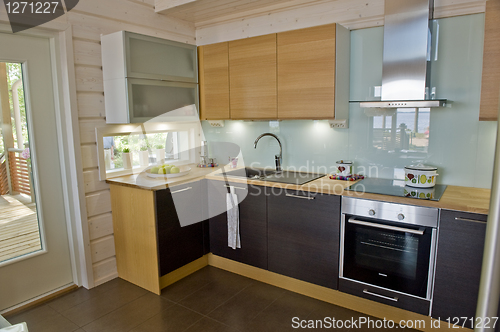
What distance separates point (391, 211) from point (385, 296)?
1.94 feet

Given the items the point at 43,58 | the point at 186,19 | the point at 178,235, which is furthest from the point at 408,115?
the point at 43,58

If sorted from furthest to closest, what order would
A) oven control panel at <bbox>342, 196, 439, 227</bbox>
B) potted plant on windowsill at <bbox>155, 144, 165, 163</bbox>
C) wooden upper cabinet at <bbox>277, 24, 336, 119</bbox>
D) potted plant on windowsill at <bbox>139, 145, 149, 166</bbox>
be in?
potted plant on windowsill at <bbox>155, 144, 165, 163</bbox> < potted plant on windowsill at <bbox>139, 145, 149, 166</bbox> < wooden upper cabinet at <bbox>277, 24, 336, 119</bbox> < oven control panel at <bbox>342, 196, 439, 227</bbox>

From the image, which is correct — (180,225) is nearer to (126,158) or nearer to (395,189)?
(126,158)

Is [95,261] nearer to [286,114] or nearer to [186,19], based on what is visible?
[286,114]

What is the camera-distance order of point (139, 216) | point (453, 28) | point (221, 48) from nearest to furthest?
point (453, 28) → point (139, 216) → point (221, 48)

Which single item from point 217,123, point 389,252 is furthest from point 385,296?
point 217,123

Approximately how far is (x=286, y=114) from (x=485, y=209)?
153cm

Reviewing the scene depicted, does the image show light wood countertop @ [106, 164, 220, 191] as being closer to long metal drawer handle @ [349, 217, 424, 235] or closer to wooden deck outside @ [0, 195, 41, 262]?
wooden deck outside @ [0, 195, 41, 262]

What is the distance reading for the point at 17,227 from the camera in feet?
8.43

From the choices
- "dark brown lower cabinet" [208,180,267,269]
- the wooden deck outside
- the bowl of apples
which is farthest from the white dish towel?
the wooden deck outside

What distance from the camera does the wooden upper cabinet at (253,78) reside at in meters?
2.89

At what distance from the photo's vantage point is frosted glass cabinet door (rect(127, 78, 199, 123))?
2.86 meters

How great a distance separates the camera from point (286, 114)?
9.42 feet

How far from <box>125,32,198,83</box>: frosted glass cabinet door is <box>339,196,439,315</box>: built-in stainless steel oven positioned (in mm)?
1881
